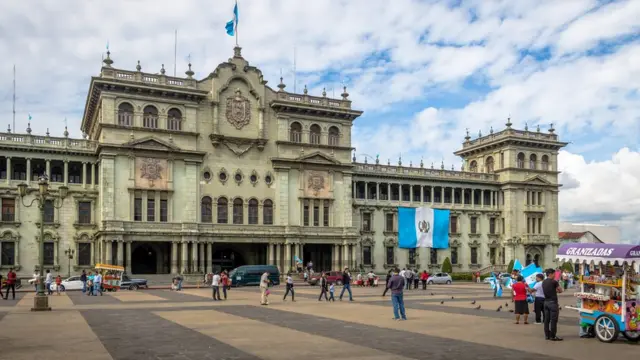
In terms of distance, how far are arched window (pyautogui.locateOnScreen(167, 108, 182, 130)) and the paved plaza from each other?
3617 centimetres

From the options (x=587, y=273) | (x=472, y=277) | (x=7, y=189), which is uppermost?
(x=7, y=189)

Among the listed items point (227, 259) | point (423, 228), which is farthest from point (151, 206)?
point (423, 228)

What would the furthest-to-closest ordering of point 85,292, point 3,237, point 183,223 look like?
1. point 183,223
2. point 3,237
3. point 85,292

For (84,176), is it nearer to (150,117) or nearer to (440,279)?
(150,117)

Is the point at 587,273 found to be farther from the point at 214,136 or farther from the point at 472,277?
the point at 472,277

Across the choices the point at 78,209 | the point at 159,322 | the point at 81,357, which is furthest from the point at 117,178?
the point at 81,357

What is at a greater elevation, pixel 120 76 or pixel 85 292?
pixel 120 76

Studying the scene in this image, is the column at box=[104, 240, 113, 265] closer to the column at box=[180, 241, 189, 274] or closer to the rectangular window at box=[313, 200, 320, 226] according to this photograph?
the column at box=[180, 241, 189, 274]

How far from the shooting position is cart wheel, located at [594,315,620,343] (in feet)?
57.1

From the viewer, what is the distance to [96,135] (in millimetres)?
65438

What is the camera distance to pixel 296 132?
232 ft

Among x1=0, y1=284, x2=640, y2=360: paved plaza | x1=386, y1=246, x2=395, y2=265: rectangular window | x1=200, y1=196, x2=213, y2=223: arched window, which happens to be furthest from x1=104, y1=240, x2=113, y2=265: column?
x1=386, y1=246, x2=395, y2=265: rectangular window

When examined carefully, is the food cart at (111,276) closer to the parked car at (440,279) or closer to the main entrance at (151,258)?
the main entrance at (151,258)

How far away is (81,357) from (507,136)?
75.9 metres
